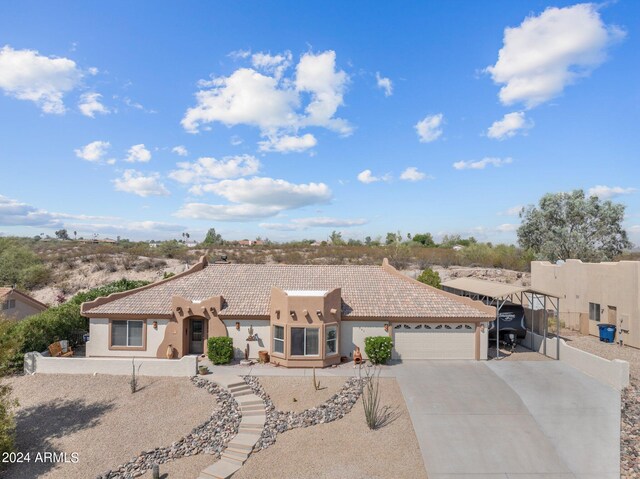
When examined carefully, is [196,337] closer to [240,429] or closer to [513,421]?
[240,429]

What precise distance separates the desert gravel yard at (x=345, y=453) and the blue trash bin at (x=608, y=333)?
17453 millimetres

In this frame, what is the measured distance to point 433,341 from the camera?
778 inches

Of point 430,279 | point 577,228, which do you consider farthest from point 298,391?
point 577,228

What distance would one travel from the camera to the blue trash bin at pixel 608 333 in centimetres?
2308

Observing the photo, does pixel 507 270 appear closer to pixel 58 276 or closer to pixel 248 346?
pixel 248 346

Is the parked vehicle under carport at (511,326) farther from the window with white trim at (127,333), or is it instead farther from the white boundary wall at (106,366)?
the window with white trim at (127,333)

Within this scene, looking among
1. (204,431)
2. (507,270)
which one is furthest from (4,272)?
(507,270)

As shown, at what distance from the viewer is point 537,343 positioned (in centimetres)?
2139

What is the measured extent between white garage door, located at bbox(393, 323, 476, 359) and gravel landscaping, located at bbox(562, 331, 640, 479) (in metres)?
6.65

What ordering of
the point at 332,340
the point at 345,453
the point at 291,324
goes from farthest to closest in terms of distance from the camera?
1. the point at 332,340
2. the point at 291,324
3. the point at 345,453

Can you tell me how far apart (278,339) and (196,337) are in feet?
16.8

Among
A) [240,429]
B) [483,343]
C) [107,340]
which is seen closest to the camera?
[240,429]

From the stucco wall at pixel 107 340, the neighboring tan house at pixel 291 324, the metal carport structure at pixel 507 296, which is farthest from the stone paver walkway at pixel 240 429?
the metal carport structure at pixel 507 296

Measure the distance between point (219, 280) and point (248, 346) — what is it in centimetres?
518
